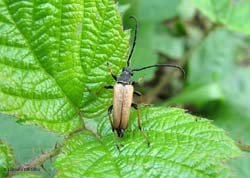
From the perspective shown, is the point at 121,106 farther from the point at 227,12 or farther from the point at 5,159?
the point at 227,12

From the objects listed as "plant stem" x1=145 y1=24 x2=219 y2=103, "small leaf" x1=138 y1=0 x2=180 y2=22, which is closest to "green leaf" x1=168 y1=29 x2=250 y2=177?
"plant stem" x1=145 y1=24 x2=219 y2=103

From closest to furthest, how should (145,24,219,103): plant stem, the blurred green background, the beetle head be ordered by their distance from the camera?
the beetle head < the blurred green background < (145,24,219,103): plant stem

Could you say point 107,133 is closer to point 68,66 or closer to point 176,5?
point 68,66

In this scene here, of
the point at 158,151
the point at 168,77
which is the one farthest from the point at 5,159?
the point at 168,77

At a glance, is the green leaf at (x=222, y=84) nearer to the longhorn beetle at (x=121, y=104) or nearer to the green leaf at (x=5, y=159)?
the longhorn beetle at (x=121, y=104)

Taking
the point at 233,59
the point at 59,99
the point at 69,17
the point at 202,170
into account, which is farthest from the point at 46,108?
the point at 233,59

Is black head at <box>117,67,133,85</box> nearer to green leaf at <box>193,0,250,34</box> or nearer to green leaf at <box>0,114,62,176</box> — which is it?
green leaf at <box>0,114,62,176</box>

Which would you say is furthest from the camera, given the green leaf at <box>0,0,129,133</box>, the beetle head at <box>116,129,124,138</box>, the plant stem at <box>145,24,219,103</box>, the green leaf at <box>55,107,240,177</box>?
the plant stem at <box>145,24,219,103</box>
